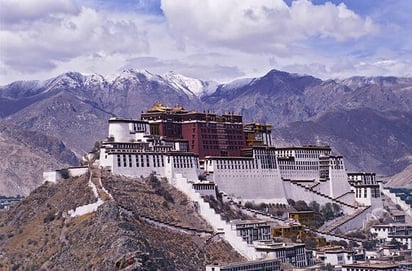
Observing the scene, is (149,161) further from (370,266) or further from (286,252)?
(370,266)

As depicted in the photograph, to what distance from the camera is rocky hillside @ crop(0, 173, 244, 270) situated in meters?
110

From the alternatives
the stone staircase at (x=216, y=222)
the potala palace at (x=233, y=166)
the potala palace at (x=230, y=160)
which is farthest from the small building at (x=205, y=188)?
the potala palace at (x=230, y=160)

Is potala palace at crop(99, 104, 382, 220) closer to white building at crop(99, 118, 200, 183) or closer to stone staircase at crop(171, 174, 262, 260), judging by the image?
white building at crop(99, 118, 200, 183)

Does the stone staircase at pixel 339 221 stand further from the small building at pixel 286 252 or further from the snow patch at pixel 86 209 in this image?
the snow patch at pixel 86 209

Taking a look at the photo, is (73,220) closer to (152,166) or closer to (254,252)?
(152,166)

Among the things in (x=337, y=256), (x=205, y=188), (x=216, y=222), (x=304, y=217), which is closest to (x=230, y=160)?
(x=205, y=188)

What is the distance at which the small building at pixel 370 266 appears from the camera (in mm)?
116750

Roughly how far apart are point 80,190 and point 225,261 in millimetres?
21831

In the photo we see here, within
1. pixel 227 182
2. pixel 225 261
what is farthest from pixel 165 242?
pixel 227 182

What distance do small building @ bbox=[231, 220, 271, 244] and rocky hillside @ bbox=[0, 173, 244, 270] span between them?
2546 millimetres

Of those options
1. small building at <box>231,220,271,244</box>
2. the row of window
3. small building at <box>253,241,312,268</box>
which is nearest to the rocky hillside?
the row of window

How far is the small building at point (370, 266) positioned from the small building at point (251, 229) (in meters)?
11.2

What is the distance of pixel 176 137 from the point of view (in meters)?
146

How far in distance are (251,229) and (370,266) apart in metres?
15.9
